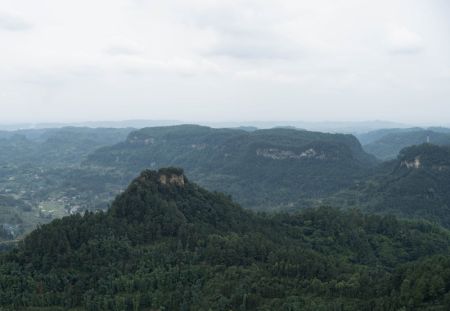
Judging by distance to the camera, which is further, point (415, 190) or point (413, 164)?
point (413, 164)

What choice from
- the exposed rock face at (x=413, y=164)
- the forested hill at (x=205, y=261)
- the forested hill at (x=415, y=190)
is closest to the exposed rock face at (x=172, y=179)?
the forested hill at (x=205, y=261)

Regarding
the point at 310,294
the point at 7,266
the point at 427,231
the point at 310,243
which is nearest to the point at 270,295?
the point at 310,294

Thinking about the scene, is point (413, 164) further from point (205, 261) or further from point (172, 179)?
point (205, 261)

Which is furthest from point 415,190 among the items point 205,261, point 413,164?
point 205,261

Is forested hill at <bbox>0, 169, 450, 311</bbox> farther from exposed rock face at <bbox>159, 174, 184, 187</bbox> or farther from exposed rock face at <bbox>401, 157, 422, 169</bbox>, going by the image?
exposed rock face at <bbox>401, 157, 422, 169</bbox>

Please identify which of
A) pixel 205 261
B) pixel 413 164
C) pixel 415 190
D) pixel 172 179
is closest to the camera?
pixel 205 261

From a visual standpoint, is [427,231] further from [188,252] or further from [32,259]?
[32,259]
